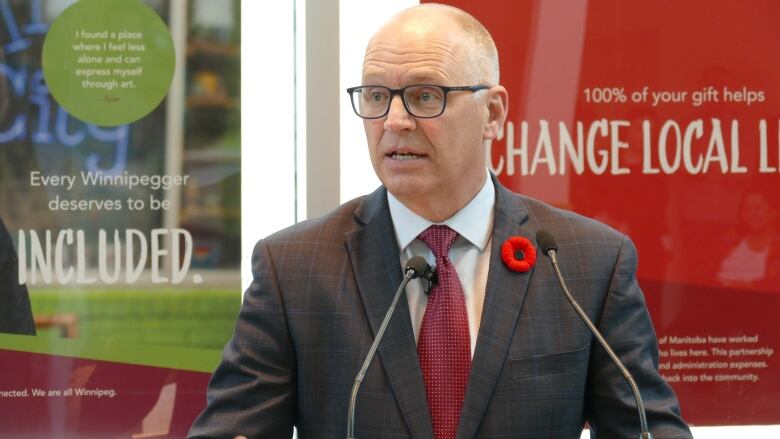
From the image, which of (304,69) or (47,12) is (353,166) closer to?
(304,69)

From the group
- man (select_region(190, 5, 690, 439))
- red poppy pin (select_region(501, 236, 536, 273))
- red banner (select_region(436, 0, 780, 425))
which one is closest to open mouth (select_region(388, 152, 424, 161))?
man (select_region(190, 5, 690, 439))

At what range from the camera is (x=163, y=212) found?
3141mm

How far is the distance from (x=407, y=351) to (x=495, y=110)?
1.83ft

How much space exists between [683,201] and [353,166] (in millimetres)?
1041

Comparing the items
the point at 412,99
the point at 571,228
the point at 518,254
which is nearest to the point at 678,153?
the point at 571,228

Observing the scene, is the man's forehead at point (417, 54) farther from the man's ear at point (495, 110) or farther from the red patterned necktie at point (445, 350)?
the red patterned necktie at point (445, 350)

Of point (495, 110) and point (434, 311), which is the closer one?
point (434, 311)

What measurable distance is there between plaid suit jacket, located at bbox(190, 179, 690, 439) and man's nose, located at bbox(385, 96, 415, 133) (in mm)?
216

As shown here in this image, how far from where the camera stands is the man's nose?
196cm

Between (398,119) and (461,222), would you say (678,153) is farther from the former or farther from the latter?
(398,119)

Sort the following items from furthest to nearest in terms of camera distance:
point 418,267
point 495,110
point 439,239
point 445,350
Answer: point 495,110, point 439,239, point 445,350, point 418,267

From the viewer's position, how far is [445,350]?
6.44 ft

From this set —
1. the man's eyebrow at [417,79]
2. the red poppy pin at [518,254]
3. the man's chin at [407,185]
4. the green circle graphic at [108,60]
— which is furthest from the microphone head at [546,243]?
the green circle graphic at [108,60]

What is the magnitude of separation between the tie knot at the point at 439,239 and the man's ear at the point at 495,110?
22 centimetres
